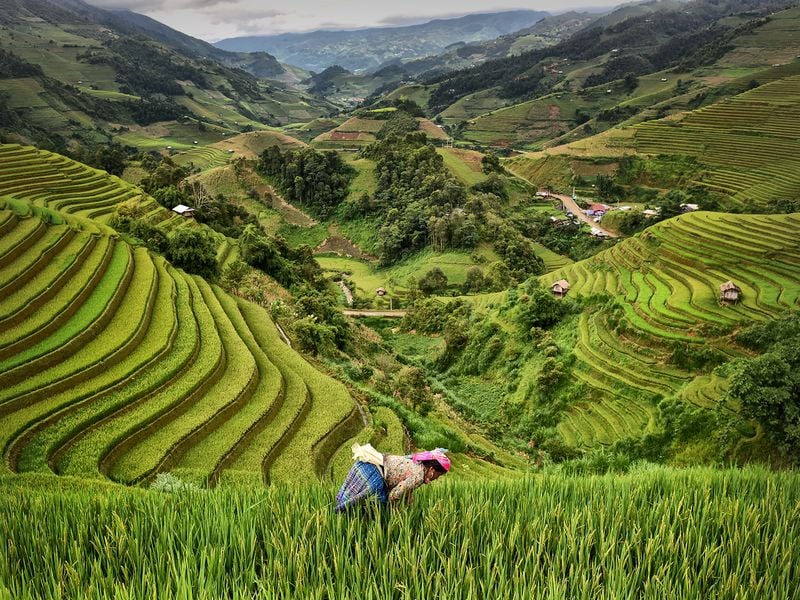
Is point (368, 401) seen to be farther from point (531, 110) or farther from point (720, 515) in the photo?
point (531, 110)

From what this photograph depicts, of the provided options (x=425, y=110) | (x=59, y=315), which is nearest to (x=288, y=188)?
(x=59, y=315)

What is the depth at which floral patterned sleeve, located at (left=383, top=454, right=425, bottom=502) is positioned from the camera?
149 inches

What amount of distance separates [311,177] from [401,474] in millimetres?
61436

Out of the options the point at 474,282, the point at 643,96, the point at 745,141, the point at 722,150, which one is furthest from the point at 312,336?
the point at 643,96

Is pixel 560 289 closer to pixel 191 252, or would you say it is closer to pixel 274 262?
pixel 274 262

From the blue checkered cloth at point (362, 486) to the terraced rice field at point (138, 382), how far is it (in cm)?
377

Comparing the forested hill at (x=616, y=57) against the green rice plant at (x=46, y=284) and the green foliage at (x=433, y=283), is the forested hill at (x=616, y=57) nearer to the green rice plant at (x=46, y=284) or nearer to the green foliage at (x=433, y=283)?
the green foliage at (x=433, y=283)

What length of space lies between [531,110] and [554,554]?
4880 inches

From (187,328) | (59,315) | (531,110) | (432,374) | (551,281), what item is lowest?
(432,374)

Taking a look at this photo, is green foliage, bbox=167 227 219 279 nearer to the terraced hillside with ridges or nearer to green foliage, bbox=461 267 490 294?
the terraced hillside with ridges

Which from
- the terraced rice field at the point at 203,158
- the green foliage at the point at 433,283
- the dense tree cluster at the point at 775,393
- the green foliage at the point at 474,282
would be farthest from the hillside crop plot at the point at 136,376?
the terraced rice field at the point at 203,158

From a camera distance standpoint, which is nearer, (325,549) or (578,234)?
(325,549)

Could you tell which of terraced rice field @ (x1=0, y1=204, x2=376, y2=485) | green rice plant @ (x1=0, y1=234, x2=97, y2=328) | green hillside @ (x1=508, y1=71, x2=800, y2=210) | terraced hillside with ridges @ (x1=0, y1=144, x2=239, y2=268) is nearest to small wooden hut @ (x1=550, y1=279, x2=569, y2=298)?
terraced rice field @ (x1=0, y1=204, x2=376, y2=485)

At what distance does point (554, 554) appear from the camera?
12.7ft
